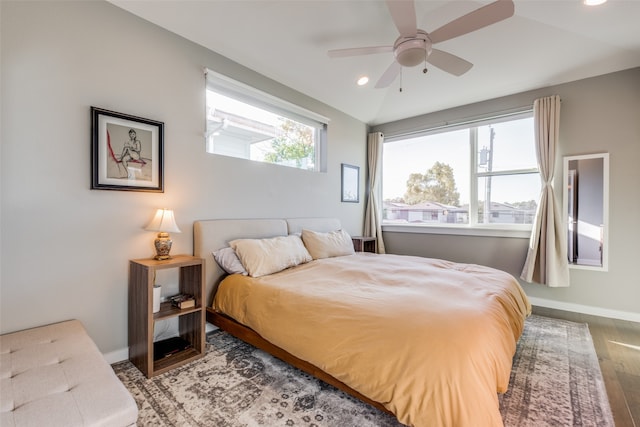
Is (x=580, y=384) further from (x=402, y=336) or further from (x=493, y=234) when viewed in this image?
(x=493, y=234)

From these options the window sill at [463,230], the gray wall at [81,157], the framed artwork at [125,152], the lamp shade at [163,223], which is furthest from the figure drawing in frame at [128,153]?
the window sill at [463,230]

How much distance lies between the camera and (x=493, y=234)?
→ 3834mm

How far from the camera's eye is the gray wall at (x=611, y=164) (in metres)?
3.00

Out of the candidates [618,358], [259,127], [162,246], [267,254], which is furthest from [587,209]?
[162,246]

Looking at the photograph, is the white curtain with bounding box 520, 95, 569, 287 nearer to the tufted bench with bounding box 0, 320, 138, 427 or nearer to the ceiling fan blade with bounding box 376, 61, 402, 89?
the ceiling fan blade with bounding box 376, 61, 402, 89

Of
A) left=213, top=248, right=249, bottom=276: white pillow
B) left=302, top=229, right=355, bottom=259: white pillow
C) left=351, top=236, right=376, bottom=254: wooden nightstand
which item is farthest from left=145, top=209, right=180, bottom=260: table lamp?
left=351, top=236, right=376, bottom=254: wooden nightstand

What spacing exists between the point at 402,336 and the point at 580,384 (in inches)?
61.8

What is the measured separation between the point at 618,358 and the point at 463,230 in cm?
211

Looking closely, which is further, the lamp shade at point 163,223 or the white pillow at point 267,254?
the white pillow at point 267,254

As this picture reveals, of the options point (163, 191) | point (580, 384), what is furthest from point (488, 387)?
point (163, 191)

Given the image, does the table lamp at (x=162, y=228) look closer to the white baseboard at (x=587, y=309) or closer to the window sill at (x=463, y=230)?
the window sill at (x=463, y=230)

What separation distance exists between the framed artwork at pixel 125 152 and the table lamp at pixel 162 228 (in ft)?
0.93

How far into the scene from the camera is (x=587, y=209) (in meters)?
3.24

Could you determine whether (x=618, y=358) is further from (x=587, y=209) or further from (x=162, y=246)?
(x=162, y=246)
